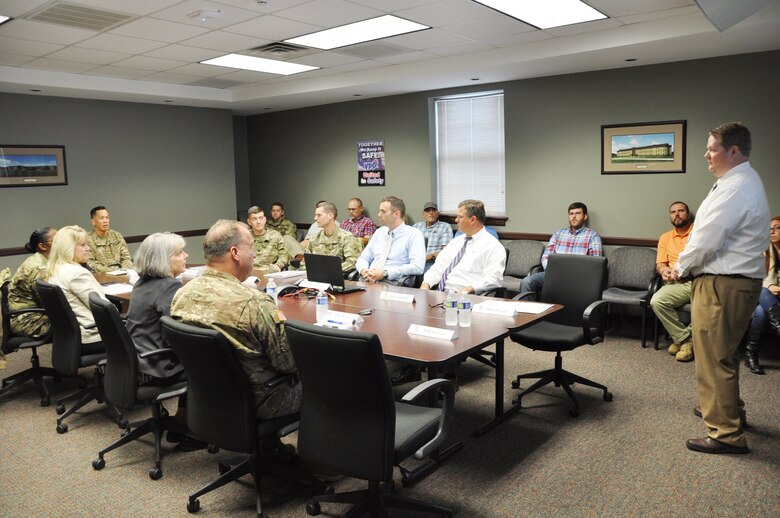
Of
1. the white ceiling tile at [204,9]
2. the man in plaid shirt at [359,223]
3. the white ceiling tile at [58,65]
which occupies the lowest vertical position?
the man in plaid shirt at [359,223]

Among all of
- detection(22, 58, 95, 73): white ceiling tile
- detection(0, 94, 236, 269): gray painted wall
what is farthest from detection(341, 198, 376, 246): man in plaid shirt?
detection(22, 58, 95, 73): white ceiling tile

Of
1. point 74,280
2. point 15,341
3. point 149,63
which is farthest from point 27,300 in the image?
point 149,63

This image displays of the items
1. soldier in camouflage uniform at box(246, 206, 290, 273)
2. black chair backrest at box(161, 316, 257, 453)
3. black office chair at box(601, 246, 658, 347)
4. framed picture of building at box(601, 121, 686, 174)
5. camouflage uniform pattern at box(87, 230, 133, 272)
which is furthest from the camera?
camouflage uniform pattern at box(87, 230, 133, 272)

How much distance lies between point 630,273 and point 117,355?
189 inches

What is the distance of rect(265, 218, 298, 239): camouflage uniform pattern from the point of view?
9086mm

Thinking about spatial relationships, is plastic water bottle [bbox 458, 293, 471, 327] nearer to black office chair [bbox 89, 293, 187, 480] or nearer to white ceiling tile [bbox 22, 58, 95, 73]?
black office chair [bbox 89, 293, 187, 480]

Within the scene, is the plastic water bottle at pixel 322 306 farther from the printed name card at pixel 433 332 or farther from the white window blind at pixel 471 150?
the white window blind at pixel 471 150

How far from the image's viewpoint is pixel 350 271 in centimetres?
573

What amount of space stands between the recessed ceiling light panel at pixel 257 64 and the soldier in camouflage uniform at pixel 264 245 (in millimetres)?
1516

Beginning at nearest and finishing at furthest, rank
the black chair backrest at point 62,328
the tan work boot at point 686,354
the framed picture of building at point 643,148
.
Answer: the black chair backrest at point 62,328 → the tan work boot at point 686,354 → the framed picture of building at point 643,148

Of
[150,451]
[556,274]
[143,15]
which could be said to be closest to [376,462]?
[150,451]

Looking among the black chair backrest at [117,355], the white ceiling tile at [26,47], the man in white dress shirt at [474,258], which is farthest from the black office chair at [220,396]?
the white ceiling tile at [26,47]

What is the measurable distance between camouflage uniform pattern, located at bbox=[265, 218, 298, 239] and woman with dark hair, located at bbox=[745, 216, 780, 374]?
615 cm

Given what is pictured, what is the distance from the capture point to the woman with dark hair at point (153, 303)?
128 inches
